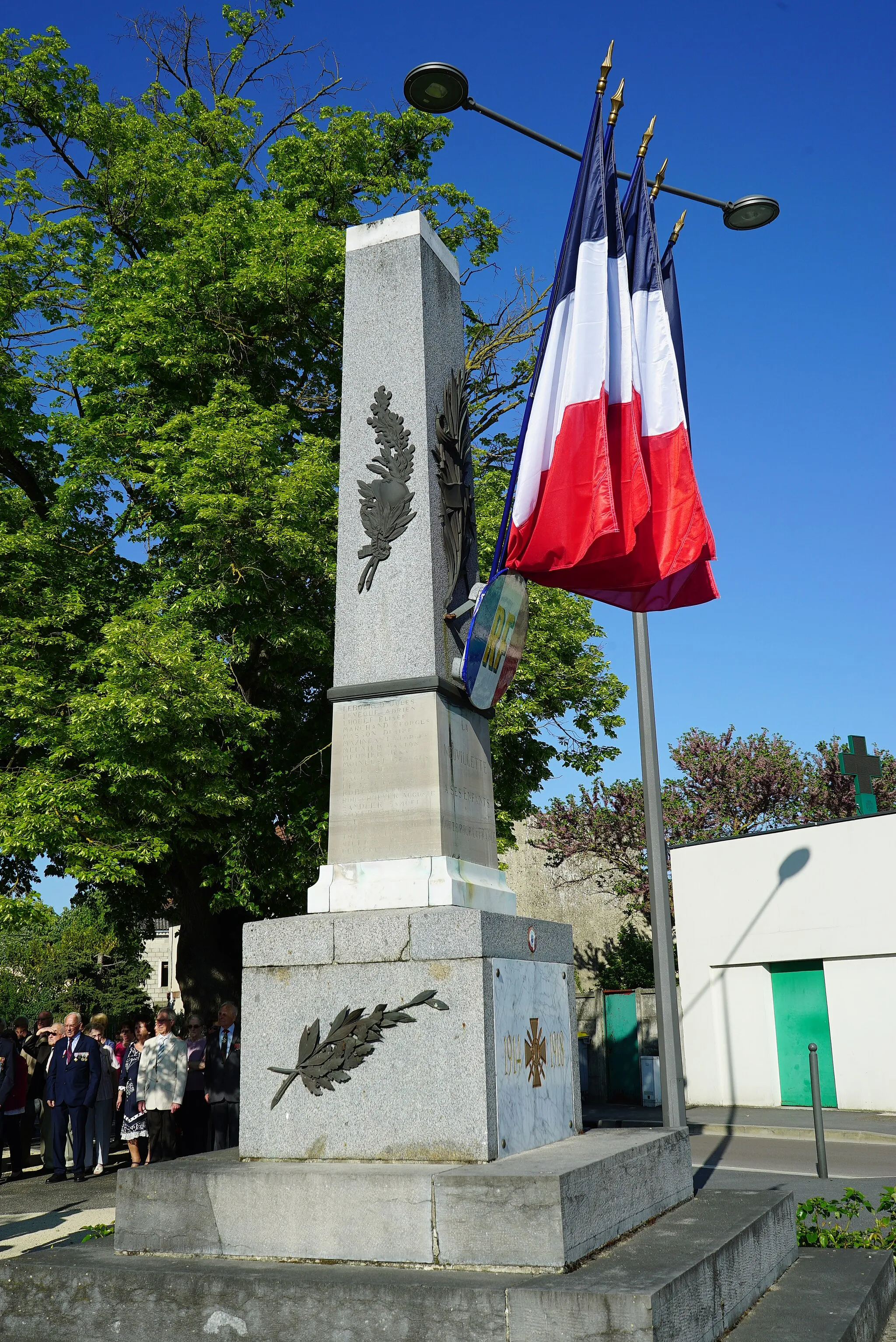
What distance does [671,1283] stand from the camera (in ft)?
13.1

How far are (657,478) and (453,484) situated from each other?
54.1 inches

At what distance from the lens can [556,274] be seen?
7176 mm

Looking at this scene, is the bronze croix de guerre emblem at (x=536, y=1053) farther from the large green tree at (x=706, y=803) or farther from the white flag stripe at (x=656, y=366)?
the large green tree at (x=706, y=803)

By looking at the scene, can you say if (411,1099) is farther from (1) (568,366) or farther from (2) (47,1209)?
(2) (47,1209)

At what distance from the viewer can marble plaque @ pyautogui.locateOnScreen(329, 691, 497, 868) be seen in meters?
5.66

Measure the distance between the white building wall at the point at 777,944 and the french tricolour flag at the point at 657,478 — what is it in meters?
12.1

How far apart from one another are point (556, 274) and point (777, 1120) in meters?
13.5

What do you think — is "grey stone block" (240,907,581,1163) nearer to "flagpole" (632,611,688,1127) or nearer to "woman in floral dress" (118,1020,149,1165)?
"flagpole" (632,611,688,1127)

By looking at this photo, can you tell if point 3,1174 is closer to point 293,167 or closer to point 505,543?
point 505,543

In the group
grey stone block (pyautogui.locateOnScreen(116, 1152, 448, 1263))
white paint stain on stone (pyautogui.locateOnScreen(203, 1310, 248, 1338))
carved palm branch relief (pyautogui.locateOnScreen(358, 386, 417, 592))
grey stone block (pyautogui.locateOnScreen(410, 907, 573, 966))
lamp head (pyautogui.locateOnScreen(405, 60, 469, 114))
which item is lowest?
white paint stain on stone (pyautogui.locateOnScreen(203, 1310, 248, 1338))

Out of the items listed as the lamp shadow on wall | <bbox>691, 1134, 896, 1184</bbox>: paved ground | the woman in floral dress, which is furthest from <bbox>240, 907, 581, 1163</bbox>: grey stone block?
the lamp shadow on wall

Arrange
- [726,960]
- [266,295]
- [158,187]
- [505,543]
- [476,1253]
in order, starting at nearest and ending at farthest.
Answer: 1. [476,1253]
2. [505,543]
3. [266,295]
4. [158,187]
5. [726,960]

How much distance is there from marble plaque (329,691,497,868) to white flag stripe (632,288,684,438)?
2370 millimetres

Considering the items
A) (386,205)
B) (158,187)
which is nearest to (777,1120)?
(386,205)
